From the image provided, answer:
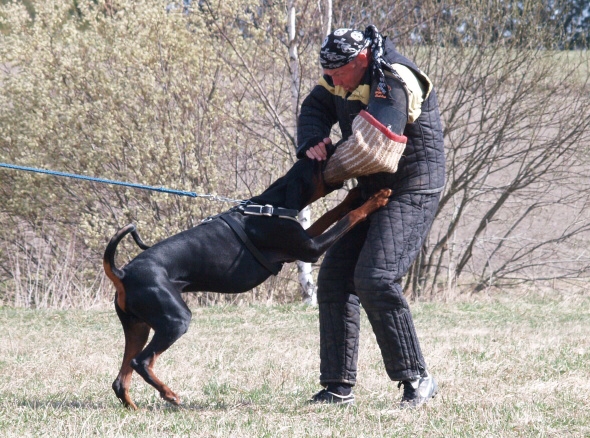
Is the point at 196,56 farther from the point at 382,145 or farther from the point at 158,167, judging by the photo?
the point at 382,145

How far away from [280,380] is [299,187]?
125 centimetres

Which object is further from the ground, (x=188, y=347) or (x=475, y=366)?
(x=475, y=366)

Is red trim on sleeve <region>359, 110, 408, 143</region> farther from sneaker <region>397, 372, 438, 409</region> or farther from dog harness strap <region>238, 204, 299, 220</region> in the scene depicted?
sneaker <region>397, 372, 438, 409</region>

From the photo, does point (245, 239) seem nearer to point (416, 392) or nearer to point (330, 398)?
point (330, 398)

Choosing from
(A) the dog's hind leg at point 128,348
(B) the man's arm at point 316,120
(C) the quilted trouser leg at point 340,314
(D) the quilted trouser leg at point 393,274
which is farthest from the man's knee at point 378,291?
(A) the dog's hind leg at point 128,348

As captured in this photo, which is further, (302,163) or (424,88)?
(302,163)

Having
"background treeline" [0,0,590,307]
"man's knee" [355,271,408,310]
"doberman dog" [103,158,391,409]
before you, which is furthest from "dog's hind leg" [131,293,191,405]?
"background treeline" [0,0,590,307]

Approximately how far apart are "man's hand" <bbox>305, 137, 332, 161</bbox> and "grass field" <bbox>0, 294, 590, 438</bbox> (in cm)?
125

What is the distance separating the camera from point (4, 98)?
12039mm

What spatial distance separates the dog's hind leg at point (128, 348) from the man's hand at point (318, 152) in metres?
1.19

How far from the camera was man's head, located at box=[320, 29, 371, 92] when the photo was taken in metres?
3.90

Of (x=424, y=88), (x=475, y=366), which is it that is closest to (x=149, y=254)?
(x=424, y=88)

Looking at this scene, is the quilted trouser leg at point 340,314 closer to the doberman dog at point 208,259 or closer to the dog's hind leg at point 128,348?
the doberman dog at point 208,259

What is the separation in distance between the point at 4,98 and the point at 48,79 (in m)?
0.79
